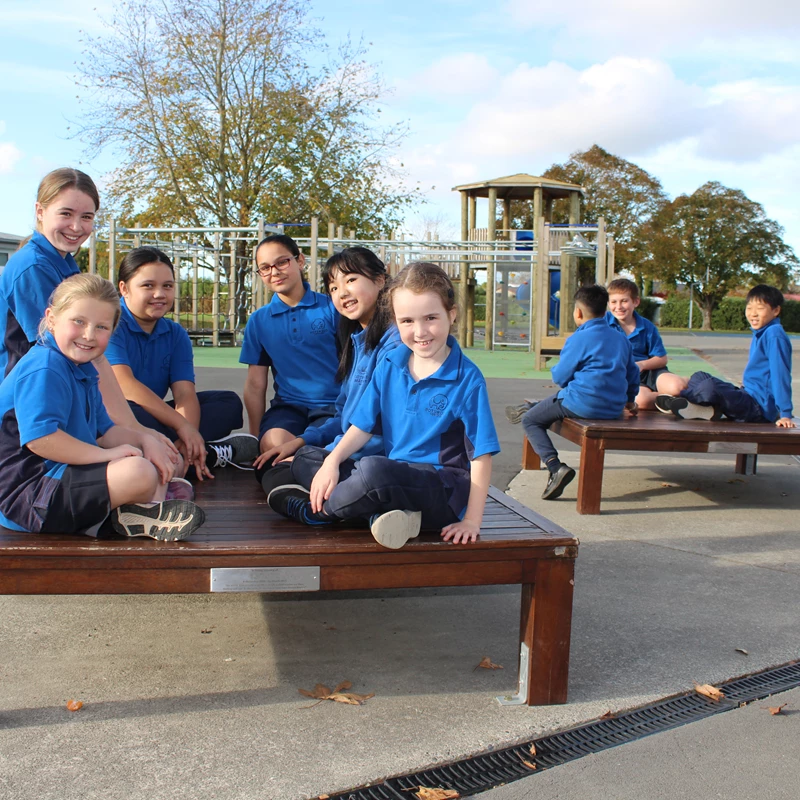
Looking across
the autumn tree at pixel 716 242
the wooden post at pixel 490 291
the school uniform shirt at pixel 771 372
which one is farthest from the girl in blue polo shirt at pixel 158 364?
the autumn tree at pixel 716 242

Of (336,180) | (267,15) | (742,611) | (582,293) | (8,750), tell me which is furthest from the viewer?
(336,180)

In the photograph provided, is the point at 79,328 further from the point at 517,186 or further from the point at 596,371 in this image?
the point at 517,186

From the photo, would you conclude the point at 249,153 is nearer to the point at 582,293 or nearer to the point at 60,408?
the point at 582,293

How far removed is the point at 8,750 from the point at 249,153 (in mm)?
26895

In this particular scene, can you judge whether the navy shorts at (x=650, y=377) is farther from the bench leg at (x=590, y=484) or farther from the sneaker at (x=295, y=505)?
the sneaker at (x=295, y=505)

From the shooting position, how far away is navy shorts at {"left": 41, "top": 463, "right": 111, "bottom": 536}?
9.54 feet

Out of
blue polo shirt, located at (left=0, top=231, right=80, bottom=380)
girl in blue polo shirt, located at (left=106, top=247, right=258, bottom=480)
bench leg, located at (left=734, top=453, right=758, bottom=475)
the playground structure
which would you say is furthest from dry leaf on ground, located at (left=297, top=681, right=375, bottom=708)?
the playground structure

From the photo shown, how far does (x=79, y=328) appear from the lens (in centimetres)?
301

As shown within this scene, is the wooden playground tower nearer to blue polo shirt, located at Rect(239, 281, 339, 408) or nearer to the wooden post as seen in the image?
the wooden post

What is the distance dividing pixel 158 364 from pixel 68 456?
6.06 ft

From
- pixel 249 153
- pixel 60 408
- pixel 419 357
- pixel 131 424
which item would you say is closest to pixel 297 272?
pixel 131 424

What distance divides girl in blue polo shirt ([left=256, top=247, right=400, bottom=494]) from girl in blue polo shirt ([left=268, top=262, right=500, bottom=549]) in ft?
0.68

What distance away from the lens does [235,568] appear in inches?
111

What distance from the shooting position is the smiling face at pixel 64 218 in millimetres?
3721
